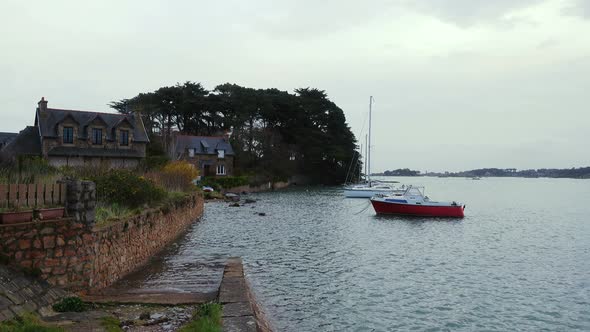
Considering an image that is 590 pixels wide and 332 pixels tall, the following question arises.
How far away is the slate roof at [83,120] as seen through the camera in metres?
43.9

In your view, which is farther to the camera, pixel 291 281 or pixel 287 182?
pixel 287 182

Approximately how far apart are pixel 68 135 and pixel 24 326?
4240 cm

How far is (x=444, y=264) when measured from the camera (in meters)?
18.3

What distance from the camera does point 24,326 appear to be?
678 cm

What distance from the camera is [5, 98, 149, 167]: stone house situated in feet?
143

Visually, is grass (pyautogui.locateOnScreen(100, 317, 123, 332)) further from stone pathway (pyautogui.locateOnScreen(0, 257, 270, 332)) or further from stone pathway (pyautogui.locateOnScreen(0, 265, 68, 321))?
stone pathway (pyautogui.locateOnScreen(0, 265, 68, 321))

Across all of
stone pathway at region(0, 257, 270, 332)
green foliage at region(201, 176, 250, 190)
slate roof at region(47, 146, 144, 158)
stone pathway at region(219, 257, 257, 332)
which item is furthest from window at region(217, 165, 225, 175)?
stone pathway at region(0, 257, 270, 332)

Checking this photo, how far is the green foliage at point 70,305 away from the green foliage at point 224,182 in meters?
49.6

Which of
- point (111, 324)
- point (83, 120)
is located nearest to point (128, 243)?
point (111, 324)

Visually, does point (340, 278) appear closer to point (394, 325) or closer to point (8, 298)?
point (394, 325)

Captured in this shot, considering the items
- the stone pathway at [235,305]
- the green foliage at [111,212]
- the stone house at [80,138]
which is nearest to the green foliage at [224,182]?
the stone house at [80,138]

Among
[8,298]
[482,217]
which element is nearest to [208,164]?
[482,217]

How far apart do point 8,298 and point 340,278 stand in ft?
32.6

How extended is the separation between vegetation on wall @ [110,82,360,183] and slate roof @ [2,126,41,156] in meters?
23.5
